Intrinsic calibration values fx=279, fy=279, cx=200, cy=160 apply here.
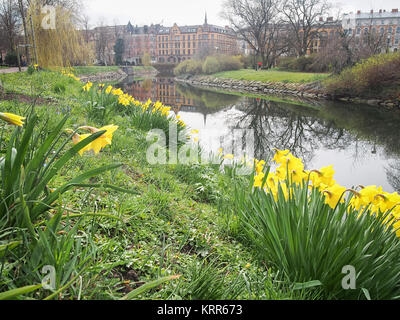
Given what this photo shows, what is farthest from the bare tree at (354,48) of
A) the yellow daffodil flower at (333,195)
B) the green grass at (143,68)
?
the green grass at (143,68)

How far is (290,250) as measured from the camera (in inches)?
53.0

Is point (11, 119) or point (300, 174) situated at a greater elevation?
point (11, 119)

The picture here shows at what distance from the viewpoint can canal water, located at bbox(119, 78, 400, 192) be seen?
5.01m

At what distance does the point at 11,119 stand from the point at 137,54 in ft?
161

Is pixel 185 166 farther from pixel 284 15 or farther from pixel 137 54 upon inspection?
pixel 137 54

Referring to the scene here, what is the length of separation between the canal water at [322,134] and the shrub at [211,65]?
19.7 m

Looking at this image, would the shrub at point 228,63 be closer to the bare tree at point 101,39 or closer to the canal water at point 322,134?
the bare tree at point 101,39

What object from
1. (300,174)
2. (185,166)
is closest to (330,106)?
(185,166)

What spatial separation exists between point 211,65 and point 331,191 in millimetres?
30925

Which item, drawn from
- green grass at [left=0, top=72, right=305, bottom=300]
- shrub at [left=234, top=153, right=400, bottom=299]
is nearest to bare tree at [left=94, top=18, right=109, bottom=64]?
green grass at [left=0, top=72, right=305, bottom=300]

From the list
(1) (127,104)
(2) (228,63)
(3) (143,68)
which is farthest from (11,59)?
(3) (143,68)

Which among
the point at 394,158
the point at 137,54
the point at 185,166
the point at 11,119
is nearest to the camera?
the point at 11,119

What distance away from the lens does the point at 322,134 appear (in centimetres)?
779

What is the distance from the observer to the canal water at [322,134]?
5.01 metres
